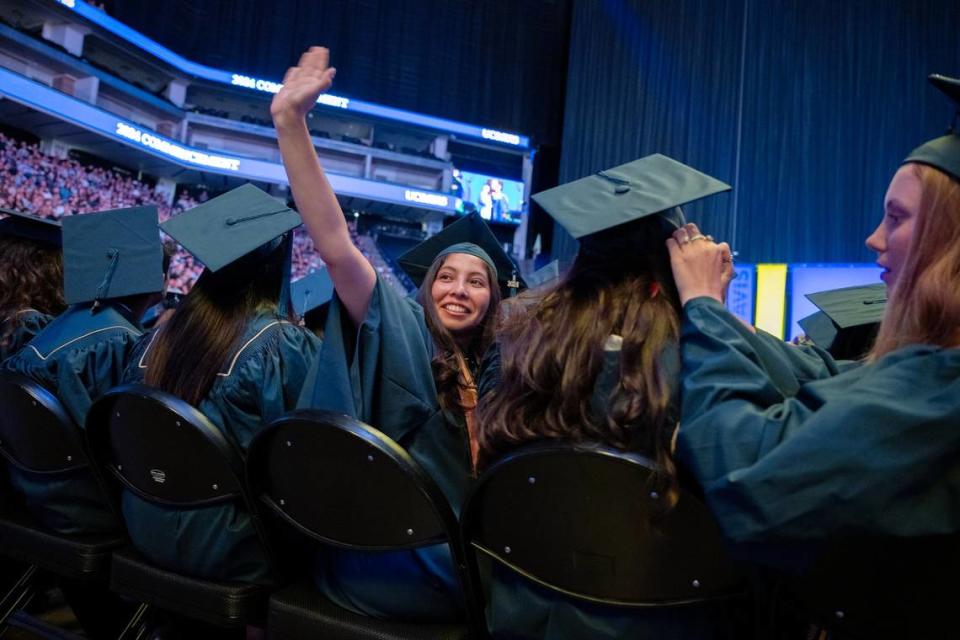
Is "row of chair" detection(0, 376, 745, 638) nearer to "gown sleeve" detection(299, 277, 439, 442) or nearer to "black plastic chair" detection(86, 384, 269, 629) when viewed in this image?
"black plastic chair" detection(86, 384, 269, 629)

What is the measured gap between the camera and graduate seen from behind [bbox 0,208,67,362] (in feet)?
9.34

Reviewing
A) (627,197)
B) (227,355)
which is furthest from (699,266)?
(227,355)

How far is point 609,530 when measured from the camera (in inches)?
41.9

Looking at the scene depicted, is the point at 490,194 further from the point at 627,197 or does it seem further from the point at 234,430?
the point at 627,197

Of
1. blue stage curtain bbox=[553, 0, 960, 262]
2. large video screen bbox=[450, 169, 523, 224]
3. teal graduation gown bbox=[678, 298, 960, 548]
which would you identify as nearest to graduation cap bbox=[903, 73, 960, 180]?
teal graduation gown bbox=[678, 298, 960, 548]

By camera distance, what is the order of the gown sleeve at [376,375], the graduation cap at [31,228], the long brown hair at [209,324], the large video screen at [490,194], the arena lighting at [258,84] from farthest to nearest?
1. the large video screen at [490,194]
2. the arena lighting at [258,84]
3. the graduation cap at [31,228]
4. the long brown hair at [209,324]
5. the gown sleeve at [376,375]

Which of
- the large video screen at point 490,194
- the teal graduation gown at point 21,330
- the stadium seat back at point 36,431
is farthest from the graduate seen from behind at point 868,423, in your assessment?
the large video screen at point 490,194

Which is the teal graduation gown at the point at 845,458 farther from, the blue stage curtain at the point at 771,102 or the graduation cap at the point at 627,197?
the blue stage curtain at the point at 771,102

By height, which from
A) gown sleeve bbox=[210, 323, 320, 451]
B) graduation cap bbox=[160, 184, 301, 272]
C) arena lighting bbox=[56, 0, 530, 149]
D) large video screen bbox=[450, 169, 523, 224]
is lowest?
gown sleeve bbox=[210, 323, 320, 451]

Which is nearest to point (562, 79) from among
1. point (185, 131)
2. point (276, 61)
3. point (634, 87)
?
point (634, 87)

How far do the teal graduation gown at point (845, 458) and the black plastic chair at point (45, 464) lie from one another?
1.59 meters

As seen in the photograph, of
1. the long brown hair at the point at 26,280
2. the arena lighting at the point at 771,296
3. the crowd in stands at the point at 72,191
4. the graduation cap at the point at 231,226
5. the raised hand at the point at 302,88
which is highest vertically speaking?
the crowd in stands at the point at 72,191

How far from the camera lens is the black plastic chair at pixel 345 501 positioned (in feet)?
4.05

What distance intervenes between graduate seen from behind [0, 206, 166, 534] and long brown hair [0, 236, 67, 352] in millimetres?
446
